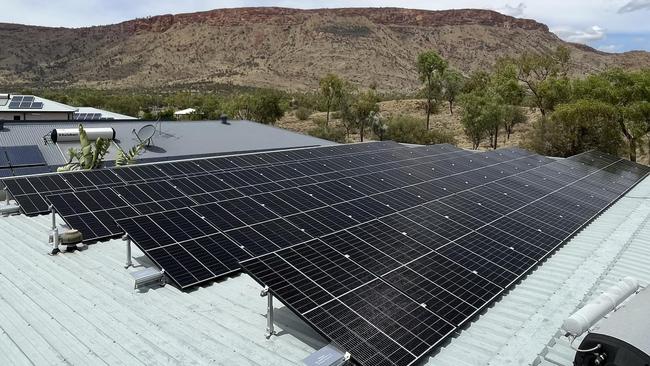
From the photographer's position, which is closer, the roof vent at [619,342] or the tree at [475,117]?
the roof vent at [619,342]

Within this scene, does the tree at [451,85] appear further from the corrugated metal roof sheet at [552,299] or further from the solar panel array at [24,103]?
the corrugated metal roof sheet at [552,299]

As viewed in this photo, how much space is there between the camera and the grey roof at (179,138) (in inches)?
989

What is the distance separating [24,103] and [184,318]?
1501 inches

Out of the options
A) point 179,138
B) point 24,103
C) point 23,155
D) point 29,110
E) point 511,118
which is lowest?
point 23,155

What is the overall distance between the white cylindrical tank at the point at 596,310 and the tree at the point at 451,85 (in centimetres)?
6435

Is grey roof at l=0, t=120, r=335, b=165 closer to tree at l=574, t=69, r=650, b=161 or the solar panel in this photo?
the solar panel

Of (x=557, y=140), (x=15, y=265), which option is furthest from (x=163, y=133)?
(x=557, y=140)

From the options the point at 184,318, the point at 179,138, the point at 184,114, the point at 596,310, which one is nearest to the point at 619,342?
the point at 596,310

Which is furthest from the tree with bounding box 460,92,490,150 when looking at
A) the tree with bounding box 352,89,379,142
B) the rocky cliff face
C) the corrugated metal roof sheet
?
the rocky cliff face

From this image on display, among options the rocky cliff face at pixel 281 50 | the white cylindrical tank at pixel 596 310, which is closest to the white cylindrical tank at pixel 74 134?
the white cylindrical tank at pixel 596 310

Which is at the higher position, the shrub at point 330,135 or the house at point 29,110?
the house at point 29,110

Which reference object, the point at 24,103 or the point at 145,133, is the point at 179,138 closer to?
the point at 145,133

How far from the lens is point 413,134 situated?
54.2 meters

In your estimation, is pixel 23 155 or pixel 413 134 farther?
pixel 413 134
